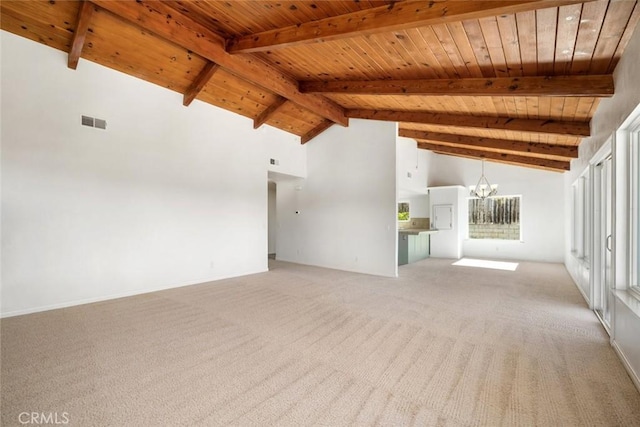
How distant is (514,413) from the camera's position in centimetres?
191

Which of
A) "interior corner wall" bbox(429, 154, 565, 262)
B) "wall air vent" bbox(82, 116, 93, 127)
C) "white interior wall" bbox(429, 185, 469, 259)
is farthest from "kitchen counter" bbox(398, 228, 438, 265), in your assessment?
"wall air vent" bbox(82, 116, 93, 127)

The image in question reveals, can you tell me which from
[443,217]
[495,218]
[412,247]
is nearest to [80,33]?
[412,247]

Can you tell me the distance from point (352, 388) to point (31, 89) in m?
5.17

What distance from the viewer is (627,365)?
7.93 ft

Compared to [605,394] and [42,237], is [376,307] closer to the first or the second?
[605,394]

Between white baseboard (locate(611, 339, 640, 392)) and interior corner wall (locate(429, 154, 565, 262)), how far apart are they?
22.7 ft

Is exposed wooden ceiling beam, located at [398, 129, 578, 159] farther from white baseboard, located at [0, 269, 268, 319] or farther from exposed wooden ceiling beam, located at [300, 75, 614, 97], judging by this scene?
white baseboard, located at [0, 269, 268, 319]

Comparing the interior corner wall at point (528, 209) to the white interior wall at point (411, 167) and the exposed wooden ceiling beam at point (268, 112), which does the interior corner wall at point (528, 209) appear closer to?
the white interior wall at point (411, 167)

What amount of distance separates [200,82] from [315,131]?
3.20 meters

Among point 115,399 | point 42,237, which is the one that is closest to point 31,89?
point 42,237

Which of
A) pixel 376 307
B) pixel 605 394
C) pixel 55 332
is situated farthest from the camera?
pixel 376 307

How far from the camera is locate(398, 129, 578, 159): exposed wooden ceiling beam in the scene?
5.64m

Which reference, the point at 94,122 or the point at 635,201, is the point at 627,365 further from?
the point at 94,122
